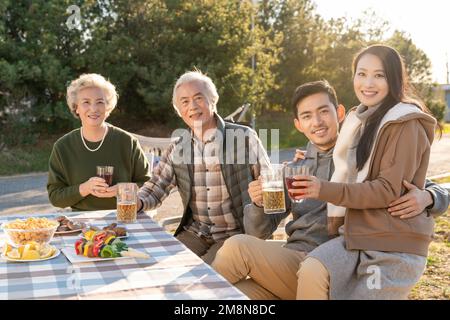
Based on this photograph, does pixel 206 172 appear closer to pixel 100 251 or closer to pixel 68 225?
pixel 68 225

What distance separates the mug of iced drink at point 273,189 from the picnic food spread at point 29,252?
1.01m

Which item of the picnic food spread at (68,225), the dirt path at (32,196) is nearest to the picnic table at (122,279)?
the picnic food spread at (68,225)

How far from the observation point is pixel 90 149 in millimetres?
4078

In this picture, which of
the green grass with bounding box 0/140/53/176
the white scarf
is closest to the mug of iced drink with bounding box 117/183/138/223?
the white scarf

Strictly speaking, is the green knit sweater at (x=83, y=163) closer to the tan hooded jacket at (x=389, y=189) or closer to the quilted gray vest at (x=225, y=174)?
the quilted gray vest at (x=225, y=174)

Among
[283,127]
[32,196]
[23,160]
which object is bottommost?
[32,196]

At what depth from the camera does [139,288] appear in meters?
1.98

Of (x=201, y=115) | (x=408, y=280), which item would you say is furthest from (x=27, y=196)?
(x=408, y=280)

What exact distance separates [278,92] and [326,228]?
23525 mm

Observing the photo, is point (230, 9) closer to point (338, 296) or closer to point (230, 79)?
point (230, 79)

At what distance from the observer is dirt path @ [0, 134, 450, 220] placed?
8.48 m

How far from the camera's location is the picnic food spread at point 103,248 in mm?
2318

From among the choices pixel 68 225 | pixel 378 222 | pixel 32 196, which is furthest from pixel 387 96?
pixel 32 196

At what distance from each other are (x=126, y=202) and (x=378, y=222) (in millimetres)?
1300
